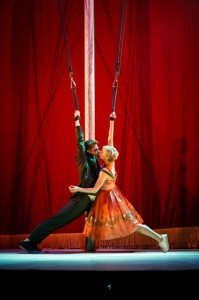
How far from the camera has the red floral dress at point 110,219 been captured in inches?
136

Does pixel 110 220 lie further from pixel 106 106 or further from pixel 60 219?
pixel 106 106

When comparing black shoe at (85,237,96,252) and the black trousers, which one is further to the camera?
black shoe at (85,237,96,252)

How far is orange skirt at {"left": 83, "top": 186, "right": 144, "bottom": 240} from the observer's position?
11.3 ft

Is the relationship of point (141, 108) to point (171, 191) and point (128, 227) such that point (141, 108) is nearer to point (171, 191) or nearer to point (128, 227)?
point (171, 191)

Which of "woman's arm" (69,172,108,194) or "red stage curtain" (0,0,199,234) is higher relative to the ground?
"red stage curtain" (0,0,199,234)

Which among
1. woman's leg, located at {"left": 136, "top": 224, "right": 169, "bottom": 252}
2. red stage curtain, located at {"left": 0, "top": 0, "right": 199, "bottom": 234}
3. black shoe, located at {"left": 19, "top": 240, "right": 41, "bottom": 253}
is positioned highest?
red stage curtain, located at {"left": 0, "top": 0, "right": 199, "bottom": 234}

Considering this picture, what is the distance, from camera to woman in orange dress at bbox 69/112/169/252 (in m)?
3.46

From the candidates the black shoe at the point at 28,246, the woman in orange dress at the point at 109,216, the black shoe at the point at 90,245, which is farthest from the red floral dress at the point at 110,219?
the black shoe at the point at 28,246
